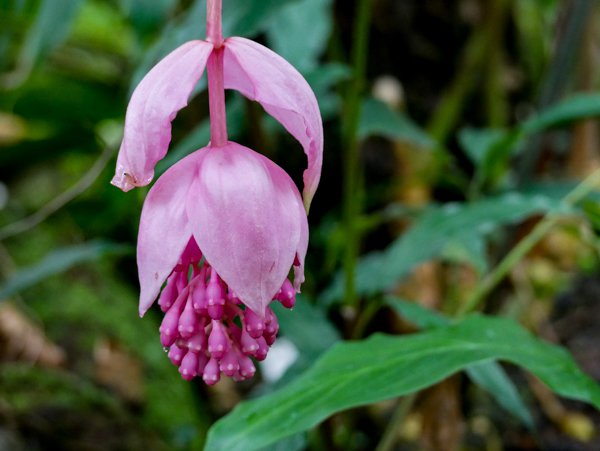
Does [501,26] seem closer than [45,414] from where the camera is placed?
No

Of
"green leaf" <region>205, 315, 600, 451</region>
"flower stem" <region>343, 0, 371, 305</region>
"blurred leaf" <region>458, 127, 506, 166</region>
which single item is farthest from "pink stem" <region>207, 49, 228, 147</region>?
"blurred leaf" <region>458, 127, 506, 166</region>

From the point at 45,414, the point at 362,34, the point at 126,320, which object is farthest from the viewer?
the point at 126,320

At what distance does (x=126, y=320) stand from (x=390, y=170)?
0.83 m

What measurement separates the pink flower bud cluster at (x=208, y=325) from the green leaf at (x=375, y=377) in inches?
3.7

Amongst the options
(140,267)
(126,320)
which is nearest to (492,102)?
(126,320)

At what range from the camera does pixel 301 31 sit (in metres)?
0.94

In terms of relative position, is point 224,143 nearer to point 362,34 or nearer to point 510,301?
point 362,34

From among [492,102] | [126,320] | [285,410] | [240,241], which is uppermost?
[240,241]

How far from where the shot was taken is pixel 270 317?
0.43 metres

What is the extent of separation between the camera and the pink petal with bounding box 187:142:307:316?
14.9 inches

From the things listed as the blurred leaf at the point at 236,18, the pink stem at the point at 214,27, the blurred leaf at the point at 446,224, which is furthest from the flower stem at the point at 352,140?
the pink stem at the point at 214,27

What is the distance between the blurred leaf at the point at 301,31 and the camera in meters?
0.90

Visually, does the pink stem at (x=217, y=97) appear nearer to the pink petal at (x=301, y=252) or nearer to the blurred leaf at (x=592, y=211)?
the pink petal at (x=301, y=252)

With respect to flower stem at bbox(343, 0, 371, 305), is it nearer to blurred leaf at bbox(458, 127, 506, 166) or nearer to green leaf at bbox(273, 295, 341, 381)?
green leaf at bbox(273, 295, 341, 381)
